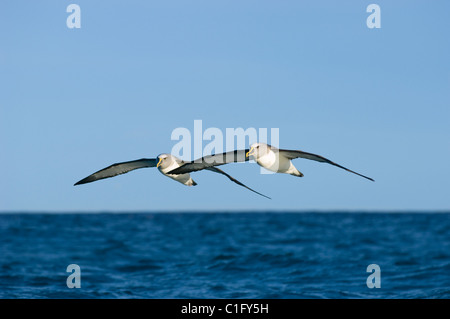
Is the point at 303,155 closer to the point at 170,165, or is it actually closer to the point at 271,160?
the point at 271,160

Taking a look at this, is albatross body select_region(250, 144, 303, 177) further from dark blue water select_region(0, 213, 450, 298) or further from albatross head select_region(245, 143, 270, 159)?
dark blue water select_region(0, 213, 450, 298)

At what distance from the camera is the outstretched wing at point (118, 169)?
17281 millimetres

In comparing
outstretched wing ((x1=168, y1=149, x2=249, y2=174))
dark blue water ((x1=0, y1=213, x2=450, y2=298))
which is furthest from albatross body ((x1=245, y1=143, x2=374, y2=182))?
dark blue water ((x1=0, y1=213, x2=450, y2=298))

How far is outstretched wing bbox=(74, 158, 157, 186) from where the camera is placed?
17.3m

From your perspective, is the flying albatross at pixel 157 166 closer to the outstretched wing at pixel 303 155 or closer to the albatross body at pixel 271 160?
the albatross body at pixel 271 160

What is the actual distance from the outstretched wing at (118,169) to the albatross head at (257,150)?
348 centimetres

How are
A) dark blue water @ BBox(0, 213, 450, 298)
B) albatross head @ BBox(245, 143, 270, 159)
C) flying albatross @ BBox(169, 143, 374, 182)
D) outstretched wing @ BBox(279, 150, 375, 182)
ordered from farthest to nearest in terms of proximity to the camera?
dark blue water @ BBox(0, 213, 450, 298) < flying albatross @ BBox(169, 143, 374, 182) < albatross head @ BBox(245, 143, 270, 159) < outstretched wing @ BBox(279, 150, 375, 182)

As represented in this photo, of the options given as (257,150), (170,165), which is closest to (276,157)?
(257,150)

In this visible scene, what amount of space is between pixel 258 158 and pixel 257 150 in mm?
203

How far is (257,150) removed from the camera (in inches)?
577

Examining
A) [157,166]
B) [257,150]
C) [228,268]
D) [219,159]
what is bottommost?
[228,268]
